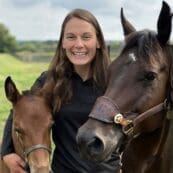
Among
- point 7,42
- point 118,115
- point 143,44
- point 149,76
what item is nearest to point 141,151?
point 118,115

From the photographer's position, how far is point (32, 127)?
147 inches

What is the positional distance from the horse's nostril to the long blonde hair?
0.96 meters

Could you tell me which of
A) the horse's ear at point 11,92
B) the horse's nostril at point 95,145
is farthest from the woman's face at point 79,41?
the horse's nostril at point 95,145

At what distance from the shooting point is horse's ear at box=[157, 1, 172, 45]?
3.14 meters

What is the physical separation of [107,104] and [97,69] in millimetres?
882

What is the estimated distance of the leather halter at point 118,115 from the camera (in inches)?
122

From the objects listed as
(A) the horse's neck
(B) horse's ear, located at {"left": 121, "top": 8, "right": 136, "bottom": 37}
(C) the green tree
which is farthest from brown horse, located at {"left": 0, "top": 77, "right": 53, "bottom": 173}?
(C) the green tree

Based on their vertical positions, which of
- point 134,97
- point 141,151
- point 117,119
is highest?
point 134,97

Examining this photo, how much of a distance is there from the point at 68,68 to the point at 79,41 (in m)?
0.30

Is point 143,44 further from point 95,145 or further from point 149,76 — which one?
point 95,145

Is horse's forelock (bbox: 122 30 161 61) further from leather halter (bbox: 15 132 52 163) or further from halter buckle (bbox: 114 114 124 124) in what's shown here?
leather halter (bbox: 15 132 52 163)

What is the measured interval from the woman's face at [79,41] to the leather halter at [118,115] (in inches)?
32.2

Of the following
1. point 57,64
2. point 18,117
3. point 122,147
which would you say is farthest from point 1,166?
point 122,147

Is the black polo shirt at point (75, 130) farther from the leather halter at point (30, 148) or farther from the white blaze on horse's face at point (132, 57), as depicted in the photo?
the white blaze on horse's face at point (132, 57)
